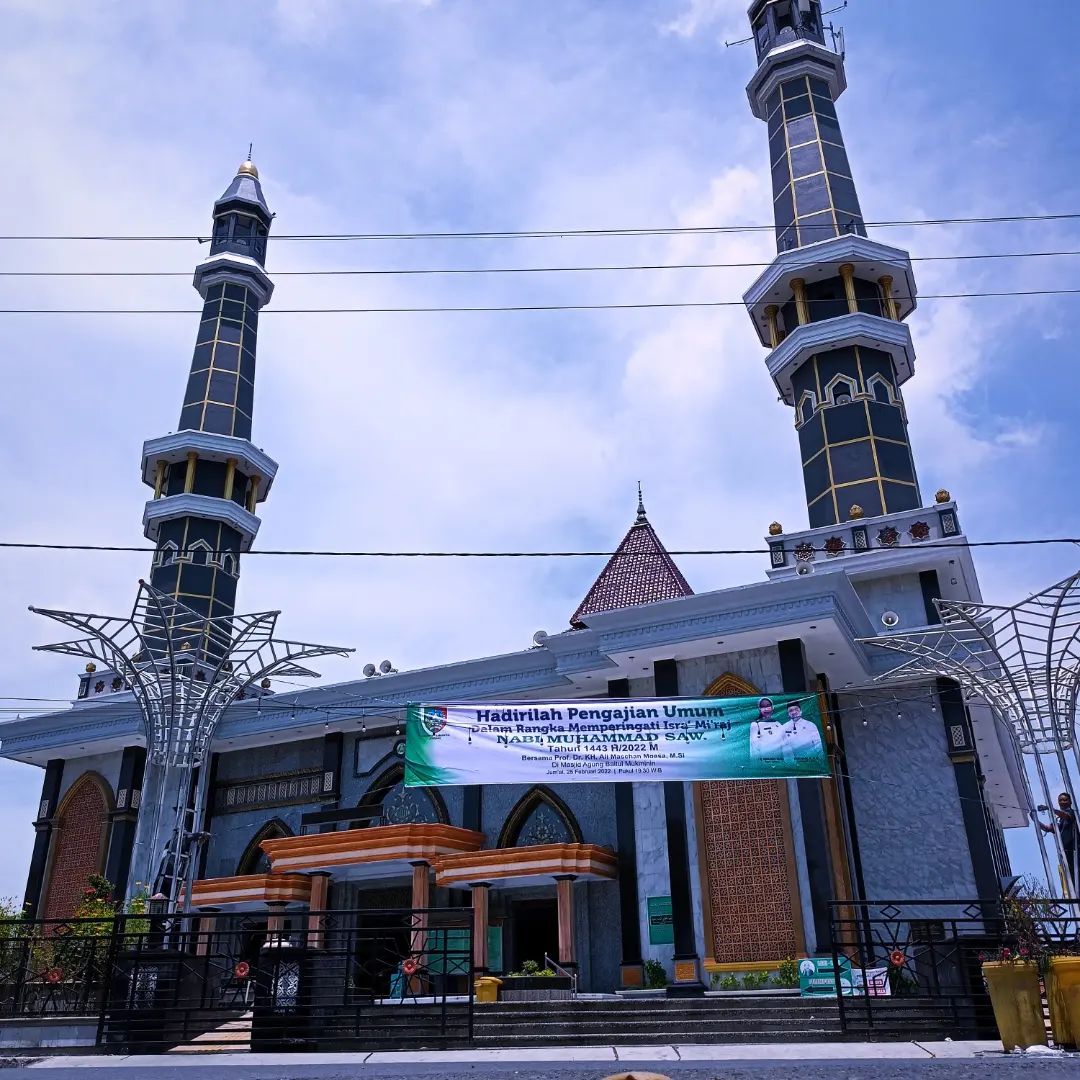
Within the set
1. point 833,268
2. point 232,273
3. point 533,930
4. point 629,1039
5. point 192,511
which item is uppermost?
point 232,273

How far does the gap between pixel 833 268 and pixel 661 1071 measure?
65.0 ft

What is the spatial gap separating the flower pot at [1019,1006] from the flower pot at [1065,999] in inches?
5.4

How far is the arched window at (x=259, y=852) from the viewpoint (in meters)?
22.7

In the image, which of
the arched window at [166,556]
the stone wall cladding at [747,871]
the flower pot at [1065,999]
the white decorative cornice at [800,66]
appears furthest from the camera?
the white decorative cornice at [800,66]

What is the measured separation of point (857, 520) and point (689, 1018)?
10.8 m

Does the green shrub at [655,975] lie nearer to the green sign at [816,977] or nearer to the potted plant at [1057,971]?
the green sign at [816,977]

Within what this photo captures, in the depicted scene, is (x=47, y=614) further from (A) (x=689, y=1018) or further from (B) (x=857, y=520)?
(B) (x=857, y=520)

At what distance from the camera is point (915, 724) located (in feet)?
60.3

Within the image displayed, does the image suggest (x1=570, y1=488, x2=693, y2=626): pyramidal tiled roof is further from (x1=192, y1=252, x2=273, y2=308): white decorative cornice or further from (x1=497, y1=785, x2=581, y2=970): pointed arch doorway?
(x1=192, y1=252, x2=273, y2=308): white decorative cornice

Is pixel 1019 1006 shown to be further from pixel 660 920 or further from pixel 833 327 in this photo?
pixel 833 327

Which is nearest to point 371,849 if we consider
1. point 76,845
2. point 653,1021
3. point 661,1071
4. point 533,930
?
point 533,930

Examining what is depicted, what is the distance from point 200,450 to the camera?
28.1 m

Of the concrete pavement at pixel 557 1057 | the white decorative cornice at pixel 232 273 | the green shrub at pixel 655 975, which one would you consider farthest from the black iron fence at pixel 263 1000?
the white decorative cornice at pixel 232 273

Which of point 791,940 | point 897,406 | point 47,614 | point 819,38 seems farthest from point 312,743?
point 819,38
